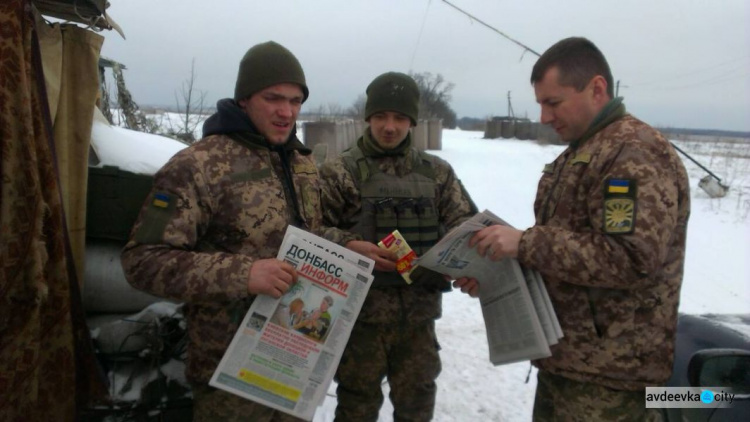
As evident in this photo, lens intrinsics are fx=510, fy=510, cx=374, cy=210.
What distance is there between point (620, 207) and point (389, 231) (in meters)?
1.20

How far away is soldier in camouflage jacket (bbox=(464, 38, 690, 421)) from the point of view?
5.58 feet

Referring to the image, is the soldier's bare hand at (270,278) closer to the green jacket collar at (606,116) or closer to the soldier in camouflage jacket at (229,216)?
the soldier in camouflage jacket at (229,216)

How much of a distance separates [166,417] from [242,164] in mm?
1144

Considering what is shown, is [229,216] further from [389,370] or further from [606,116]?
[606,116]

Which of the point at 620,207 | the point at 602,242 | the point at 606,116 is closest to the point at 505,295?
the point at 602,242

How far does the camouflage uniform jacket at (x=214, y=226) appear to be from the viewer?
1720 millimetres

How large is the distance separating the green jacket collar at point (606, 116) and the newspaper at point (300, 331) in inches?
38.5

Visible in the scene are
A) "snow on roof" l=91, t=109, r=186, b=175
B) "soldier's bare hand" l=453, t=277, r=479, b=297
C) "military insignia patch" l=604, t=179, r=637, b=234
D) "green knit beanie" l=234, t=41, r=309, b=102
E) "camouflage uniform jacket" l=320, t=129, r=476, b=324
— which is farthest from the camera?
"camouflage uniform jacket" l=320, t=129, r=476, b=324

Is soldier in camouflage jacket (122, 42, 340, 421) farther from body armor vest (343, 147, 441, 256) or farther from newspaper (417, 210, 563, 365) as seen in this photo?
newspaper (417, 210, 563, 365)

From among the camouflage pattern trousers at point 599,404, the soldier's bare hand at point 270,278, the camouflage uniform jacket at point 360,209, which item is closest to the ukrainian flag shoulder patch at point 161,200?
the soldier's bare hand at point 270,278

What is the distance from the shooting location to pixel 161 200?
178 centimetres

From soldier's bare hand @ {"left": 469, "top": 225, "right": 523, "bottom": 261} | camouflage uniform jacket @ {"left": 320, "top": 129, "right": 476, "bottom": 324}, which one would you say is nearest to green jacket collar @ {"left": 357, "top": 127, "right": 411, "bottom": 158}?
camouflage uniform jacket @ {"left": 320, "top": 129, "right": 476, "bottom": 324}

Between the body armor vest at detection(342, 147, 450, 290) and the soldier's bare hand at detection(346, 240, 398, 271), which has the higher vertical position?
the body armor vest at detection(342, 147, 450, 290)

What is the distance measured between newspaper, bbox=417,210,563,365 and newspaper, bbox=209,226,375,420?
347mm
